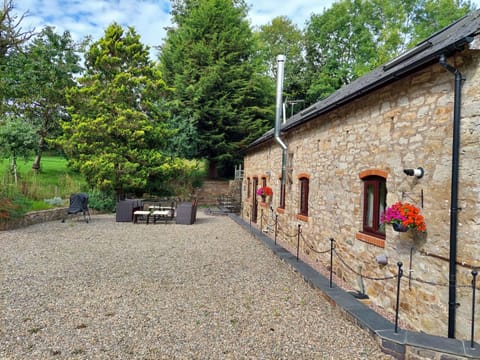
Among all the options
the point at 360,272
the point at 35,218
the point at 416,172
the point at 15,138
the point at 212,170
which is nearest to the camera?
the point at 416,172

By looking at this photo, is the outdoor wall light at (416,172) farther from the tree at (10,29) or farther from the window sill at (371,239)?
the tree at (10,29)

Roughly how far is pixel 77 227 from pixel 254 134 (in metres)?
13.4

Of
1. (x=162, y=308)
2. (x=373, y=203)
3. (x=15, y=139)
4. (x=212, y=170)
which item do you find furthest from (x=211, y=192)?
(x=162, y=308)

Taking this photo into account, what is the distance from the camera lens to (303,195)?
8461 mm

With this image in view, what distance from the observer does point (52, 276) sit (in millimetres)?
5695

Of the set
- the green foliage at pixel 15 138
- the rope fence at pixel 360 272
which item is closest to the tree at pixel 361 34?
the rope fence at pixel 360 272

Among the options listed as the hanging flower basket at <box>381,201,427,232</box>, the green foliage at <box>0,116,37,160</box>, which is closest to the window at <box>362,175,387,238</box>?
the hanging flower basket at <box>381,201,427,232</box>

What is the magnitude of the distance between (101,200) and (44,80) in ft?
32.0

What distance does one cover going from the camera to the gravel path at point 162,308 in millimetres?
3336

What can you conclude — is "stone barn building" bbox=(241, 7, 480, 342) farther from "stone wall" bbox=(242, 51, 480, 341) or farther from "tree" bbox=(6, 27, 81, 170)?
"tree" bbox=(6, 27, 81, 170)

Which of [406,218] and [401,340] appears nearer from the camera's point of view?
[401,340]

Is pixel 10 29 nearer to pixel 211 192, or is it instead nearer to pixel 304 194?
pixel 211 192

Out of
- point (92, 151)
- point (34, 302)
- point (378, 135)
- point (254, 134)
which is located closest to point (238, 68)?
point (254, 134)

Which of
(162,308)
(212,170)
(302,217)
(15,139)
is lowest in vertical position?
(162,308)
